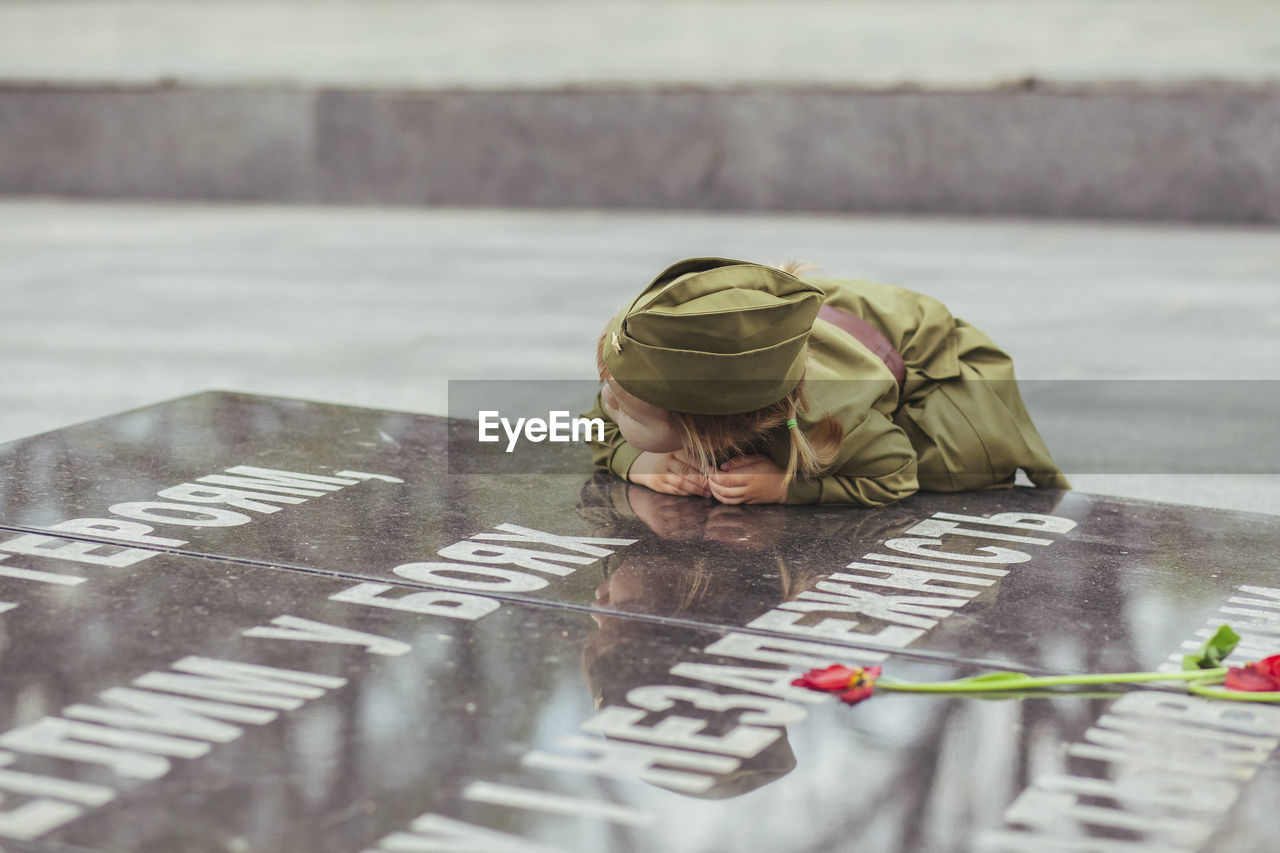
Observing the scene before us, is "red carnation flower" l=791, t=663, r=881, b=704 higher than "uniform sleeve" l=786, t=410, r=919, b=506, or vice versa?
"uniform sleeve" l=786, t=410, r=919, b=506

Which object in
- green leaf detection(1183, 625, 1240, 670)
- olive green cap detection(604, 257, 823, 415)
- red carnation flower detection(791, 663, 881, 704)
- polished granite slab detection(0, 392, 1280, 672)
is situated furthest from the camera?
olive green cap detection(604, 257, 823, 415)

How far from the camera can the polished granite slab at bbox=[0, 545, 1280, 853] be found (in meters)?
1.83

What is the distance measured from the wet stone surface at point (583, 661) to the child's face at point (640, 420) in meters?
0.16

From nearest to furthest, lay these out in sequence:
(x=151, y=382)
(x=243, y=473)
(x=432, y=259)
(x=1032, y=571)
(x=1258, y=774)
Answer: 1. (x=1258, y=774)
2. (x=1032, y=571)
3. (x=243, y=473)
4. (x=151, y=382)
5. (x=432, y=259)

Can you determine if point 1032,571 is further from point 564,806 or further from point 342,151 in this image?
point 342,151

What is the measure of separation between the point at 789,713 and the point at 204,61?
425 inches

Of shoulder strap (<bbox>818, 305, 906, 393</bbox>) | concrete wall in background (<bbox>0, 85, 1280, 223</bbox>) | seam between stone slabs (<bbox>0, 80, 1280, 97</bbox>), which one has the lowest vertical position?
shoulder strap (<bbox>818, 305, 906, 393</bbox>)

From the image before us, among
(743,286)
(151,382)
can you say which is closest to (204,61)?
(151,382)

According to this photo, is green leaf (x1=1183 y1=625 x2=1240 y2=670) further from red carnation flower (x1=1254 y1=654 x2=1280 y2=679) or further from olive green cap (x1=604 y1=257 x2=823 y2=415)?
olive green cap (x1=604 y1=257 x2=823 y2=415)

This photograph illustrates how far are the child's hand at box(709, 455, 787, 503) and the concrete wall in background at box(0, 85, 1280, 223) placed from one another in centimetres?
628

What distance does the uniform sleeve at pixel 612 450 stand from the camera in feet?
11.2

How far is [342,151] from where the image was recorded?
1023 cm

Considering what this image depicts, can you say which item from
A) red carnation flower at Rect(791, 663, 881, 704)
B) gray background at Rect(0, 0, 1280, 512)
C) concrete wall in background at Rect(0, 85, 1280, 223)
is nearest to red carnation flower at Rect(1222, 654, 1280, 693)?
red carnation flower at Rect(791, 663, 881, 704)

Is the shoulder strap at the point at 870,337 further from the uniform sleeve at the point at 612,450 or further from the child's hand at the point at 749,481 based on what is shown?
the uniform sleeve at the point at 612,450
